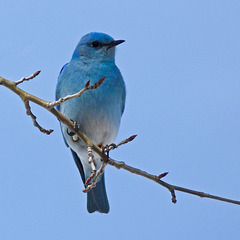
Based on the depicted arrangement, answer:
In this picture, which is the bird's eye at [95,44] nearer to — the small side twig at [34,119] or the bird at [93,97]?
the bird at [93,97]

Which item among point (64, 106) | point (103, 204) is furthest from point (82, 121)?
point (103, 204)

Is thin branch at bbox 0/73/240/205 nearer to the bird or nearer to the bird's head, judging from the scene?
the bird

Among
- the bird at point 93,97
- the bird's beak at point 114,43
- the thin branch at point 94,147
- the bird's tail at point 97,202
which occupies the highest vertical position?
the bird's beak at point 114,43

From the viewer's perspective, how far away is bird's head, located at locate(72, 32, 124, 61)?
523 cm

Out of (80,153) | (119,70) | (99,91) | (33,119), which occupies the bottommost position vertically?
(33,119)

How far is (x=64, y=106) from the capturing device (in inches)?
192

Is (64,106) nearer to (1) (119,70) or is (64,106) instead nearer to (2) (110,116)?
(2) (110,116)

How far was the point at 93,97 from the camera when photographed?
474 centimetres

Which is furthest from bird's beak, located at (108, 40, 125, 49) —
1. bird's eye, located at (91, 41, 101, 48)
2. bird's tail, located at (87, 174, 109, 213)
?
bird's tail, located at (87, 174, 109, 213)

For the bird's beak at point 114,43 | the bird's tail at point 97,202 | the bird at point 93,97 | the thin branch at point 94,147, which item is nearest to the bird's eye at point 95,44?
the bird at point 93,97

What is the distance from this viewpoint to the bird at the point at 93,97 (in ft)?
15.6

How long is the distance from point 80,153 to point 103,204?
94 centimetres

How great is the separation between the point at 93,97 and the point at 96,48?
2.93ft

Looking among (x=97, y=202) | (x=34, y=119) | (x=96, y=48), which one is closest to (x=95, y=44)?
(x=96, y=48)
